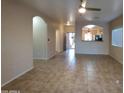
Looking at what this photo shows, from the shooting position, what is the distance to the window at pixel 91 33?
1208cm

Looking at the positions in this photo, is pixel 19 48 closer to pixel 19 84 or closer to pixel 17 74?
pixel 17 74

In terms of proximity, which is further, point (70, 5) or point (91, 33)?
point (91, 33)

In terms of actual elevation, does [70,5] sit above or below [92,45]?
above

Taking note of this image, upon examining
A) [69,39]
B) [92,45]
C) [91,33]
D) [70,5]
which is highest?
[70,5]

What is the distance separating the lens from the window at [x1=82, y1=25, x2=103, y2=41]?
1208cm

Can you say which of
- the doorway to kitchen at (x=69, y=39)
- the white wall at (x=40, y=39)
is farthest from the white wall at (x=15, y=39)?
the doorway to kitchen at (x=69, y=39)

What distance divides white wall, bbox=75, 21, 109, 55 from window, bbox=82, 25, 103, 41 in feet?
1.10

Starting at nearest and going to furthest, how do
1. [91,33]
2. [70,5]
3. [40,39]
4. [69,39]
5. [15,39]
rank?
[15,39] < [70,5] < [40,39] < [91,33] < [69,39]

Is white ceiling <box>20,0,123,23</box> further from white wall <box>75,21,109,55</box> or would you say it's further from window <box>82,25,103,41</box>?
window <box>82,25,103,41</box>

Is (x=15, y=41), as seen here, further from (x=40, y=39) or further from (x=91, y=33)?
(x=91, y=33)

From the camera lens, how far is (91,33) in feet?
40.5

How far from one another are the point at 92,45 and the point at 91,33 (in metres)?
0.95

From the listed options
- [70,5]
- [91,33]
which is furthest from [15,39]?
[91,33]

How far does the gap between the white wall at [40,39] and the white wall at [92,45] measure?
3813 mm
